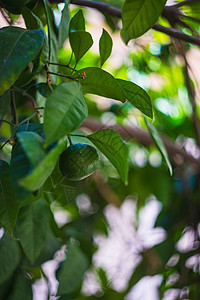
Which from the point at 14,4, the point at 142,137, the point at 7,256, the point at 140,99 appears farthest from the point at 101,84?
the point at 142,137

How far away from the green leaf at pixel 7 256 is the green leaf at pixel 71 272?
0.11 meters

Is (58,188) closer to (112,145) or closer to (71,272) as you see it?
(112,145)

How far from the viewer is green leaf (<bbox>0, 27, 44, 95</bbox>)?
1.39 ft

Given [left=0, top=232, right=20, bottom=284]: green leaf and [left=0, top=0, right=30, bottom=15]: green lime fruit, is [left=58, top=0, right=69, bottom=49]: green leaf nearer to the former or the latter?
[left=0, top=0, right=30, bottom=15]: green lime fruit

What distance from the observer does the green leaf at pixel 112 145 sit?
0.48 meters

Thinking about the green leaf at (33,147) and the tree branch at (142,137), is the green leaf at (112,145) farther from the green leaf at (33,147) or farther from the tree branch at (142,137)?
the tree branch at (142,137)

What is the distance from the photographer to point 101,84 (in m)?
0.50

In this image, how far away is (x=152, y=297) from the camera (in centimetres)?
122

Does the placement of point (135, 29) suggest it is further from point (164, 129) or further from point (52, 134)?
point (164, 129)

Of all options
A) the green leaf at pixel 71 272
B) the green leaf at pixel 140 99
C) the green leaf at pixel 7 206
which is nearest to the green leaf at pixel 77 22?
the green leaf at pixel 140 99

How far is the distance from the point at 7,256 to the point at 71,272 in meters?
0.16

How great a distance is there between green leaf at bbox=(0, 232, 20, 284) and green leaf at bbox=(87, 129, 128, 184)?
1.02ft

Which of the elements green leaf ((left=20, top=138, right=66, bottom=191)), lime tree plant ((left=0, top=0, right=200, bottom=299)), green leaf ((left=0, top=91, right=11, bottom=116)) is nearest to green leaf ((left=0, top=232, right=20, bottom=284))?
lime tree plant ((left=0, top=0, right=200, bottom=299))

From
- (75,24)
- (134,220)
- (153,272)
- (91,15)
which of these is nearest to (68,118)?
(75,24)
